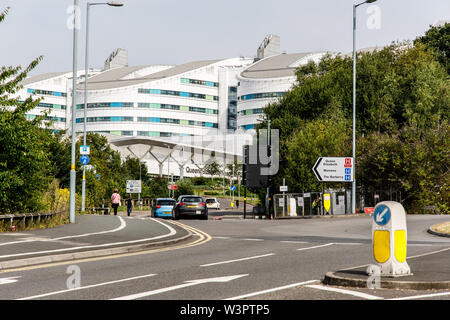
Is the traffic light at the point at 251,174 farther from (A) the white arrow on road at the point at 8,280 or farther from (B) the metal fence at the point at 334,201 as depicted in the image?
(A) the white arrow on road at the point at 8,280

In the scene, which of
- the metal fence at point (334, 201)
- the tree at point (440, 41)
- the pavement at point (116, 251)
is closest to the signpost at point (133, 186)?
the metal fence at point (334, 201)

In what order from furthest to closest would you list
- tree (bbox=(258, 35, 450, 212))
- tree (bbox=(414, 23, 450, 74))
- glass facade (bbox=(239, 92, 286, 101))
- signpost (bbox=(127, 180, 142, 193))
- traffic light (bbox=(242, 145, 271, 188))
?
glass facade (bbox=(239, 92, 286, 101)), signpost (bbox=(127, 180, 142, 193)), tree (bbox=(414, 23, 450, 74)), traffic light (bbox=(242, 145, 271, 188)), tree (bbox=(258, 35, 450, 212))

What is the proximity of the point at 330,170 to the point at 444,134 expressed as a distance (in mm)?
7755

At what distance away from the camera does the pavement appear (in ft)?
27.9

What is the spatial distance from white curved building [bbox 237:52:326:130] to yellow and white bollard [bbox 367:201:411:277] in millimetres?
125362

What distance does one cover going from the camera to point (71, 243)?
15.4 metres

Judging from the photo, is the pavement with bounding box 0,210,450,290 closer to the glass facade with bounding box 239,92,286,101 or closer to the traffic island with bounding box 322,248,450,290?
the traffic island with bounding box 322,248,450,290

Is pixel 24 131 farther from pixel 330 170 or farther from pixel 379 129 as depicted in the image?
pixel 379 129

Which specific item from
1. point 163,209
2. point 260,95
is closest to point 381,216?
point 163,209

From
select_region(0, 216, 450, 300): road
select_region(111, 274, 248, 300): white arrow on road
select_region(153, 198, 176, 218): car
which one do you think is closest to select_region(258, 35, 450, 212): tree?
select_region(153, 198, 176, 218): car

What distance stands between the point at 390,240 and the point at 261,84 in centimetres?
13152

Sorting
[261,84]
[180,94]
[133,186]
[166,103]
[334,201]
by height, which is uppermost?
[261,84]

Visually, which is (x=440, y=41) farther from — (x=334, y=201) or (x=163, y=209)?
(x=163, y=209)

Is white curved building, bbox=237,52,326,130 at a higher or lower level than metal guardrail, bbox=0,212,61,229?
higher
